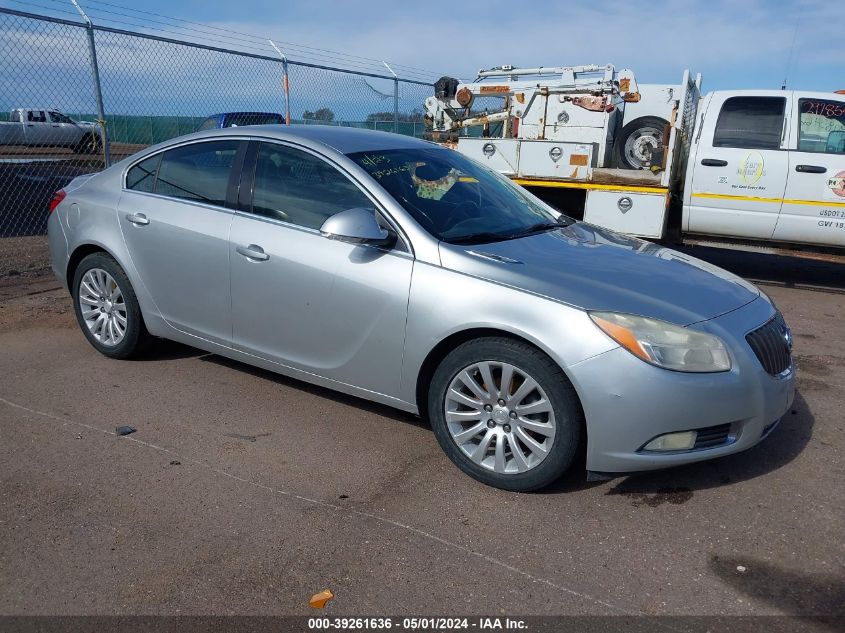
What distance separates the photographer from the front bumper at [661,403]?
10.1ft

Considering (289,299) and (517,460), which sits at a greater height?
(289,299)

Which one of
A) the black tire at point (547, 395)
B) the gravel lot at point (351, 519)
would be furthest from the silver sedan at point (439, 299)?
the gravel lot at point (351, 519)

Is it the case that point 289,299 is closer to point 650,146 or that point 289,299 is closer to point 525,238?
point 525,238

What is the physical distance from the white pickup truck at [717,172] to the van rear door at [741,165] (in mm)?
11

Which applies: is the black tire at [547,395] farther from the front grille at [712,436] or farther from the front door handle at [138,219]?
the front door handle at [138,219]

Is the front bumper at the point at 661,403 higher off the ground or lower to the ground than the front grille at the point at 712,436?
higher

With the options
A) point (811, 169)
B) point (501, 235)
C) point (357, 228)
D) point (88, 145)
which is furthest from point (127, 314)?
point (88, 145)

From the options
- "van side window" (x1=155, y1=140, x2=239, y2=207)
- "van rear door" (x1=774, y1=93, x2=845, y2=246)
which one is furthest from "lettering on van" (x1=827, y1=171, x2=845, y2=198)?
"van side window" (x1=155, y1=140, x2=239, y2=207)

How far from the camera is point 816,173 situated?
7.63 meters

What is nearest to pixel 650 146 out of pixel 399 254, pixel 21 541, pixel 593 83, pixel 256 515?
pixel 593 83

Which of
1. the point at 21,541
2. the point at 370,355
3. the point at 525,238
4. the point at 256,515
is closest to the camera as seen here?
the point at 21,541

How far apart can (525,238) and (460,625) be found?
216 centimetres

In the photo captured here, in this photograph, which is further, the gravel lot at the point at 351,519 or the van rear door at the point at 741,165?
the van rear door at the point at 741,165

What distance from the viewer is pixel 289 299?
3971 millimetres
